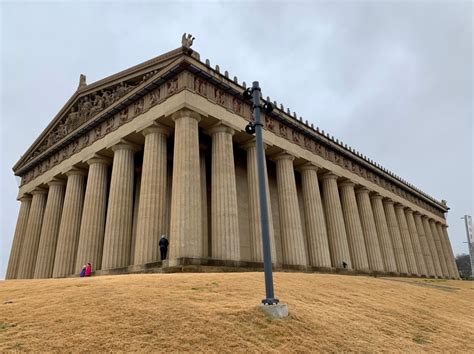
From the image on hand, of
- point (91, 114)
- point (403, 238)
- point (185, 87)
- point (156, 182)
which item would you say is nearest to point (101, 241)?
point (156, 182)

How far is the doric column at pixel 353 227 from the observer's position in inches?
1697

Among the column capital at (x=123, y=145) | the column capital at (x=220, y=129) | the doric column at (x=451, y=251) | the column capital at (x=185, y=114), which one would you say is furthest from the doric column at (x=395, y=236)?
the column capital at (x=123, y=145)

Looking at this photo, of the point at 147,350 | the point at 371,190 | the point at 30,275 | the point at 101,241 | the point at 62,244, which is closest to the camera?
the point at 147,350

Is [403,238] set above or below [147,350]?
above

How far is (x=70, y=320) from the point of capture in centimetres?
817

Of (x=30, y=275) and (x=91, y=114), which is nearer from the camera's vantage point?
(x=91, y=114)

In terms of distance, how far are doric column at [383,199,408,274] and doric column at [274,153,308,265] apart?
23.7 metres

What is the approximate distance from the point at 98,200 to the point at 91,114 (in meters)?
9.94

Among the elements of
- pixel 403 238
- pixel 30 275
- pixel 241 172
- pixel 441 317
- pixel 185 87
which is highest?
pixel 185 87

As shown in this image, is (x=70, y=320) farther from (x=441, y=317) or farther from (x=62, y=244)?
(x=62, y=244)

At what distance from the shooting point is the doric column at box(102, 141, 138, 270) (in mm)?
29656

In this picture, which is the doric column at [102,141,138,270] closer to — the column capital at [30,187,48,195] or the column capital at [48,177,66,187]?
the column capital at [48,177,66,187]

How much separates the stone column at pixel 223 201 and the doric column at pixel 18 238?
98.6ft

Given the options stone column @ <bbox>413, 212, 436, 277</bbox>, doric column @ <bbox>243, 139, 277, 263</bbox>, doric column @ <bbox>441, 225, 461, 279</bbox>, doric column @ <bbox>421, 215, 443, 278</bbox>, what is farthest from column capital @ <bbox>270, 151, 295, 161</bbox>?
doric column @ <bbox>441, 225, 461, 279</bbox>
